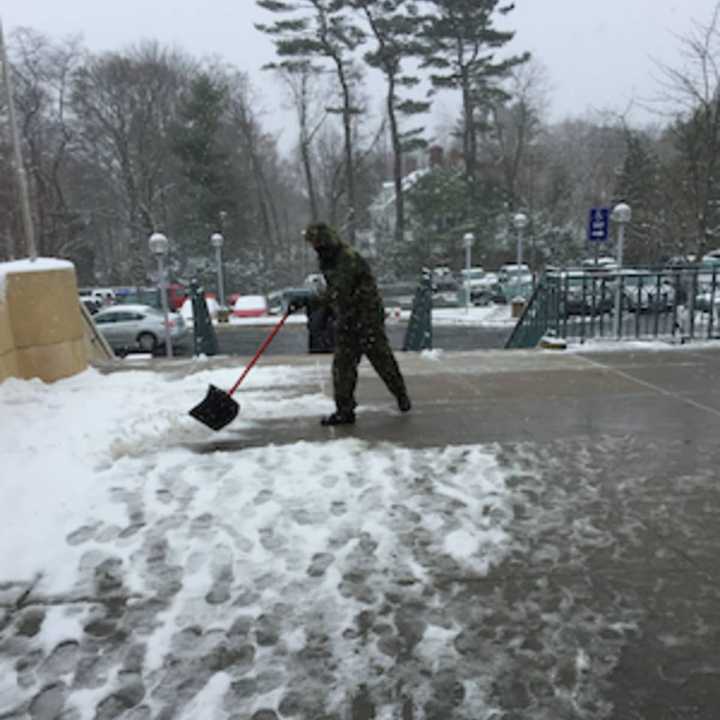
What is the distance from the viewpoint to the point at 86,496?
3.56 meters

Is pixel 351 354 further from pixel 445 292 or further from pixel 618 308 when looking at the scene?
pixel 445 292

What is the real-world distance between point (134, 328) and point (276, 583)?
18383mm

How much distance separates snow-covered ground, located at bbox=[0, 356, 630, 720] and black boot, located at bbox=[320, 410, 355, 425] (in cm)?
46

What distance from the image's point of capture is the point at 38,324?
20.3ft

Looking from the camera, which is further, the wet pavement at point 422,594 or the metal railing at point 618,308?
the metal railing at point 618,308

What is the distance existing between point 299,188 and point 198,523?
5927cm

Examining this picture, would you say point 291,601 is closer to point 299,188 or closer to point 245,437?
point 245,437

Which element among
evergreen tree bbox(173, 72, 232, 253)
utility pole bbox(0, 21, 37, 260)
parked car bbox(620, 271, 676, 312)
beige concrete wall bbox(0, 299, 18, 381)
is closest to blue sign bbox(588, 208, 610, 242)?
parked car bbox(620, 271, 676, 312)

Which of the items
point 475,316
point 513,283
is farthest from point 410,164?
point 475,316

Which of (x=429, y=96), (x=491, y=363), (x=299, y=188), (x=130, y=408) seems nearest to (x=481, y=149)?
(x=429, y=96)

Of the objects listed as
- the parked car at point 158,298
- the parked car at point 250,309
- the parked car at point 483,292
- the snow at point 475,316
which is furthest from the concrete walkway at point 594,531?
the parked car at point 158,298

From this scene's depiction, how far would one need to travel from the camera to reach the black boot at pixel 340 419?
4.90 meters

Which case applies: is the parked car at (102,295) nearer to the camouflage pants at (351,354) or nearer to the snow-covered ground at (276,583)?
the camouflage pants at (351,354)

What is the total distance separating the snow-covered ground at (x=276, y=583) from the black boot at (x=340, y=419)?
46 centimetres
